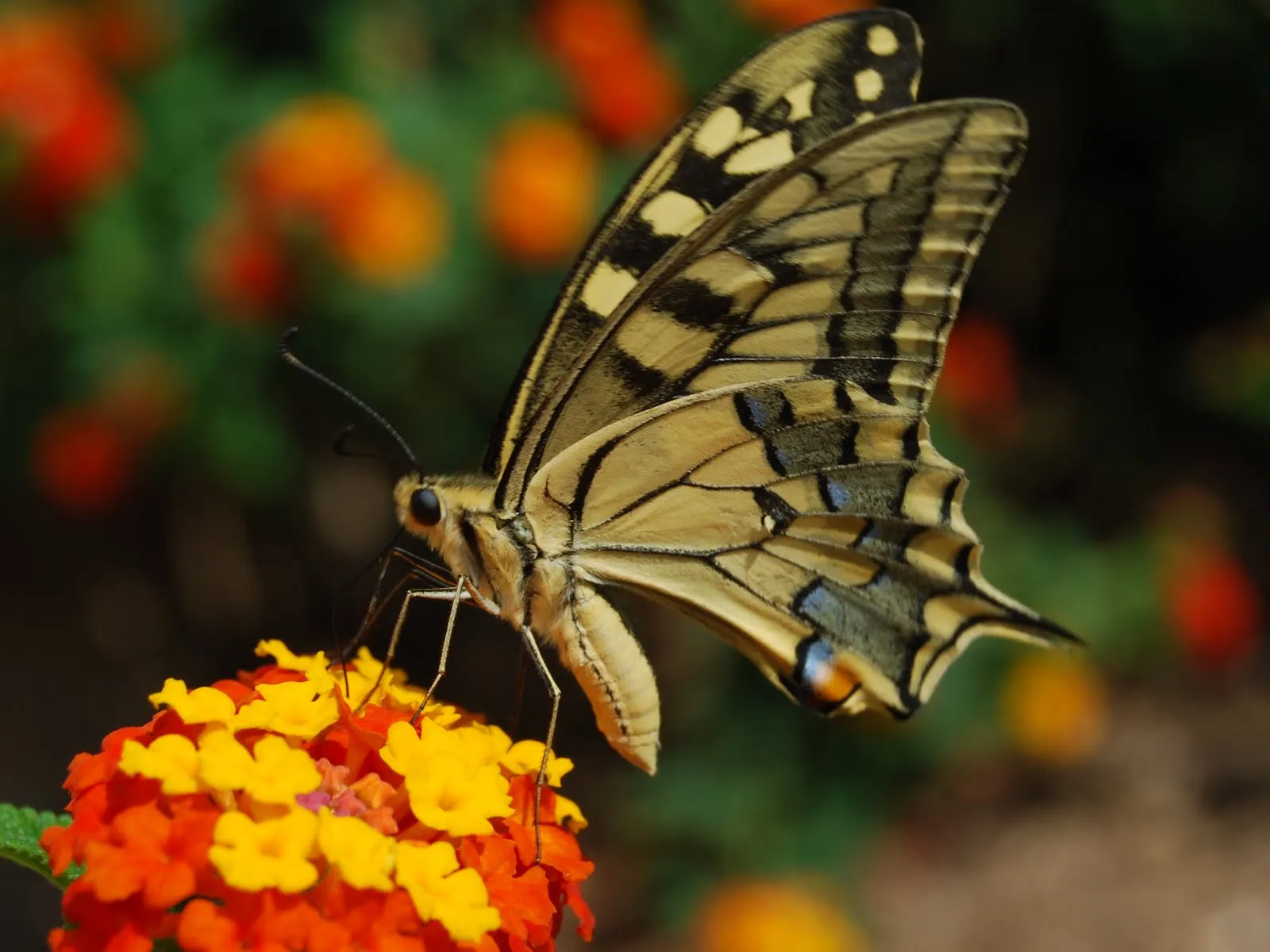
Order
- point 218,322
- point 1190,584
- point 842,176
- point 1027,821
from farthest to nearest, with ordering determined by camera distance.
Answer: point 1027,821 → point 1190,584 → point 218,322 → point 842,176

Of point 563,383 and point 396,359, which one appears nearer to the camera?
point 563,383

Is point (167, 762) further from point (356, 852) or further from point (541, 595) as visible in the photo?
point (541, 595)

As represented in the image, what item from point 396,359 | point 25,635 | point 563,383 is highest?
point 563,383

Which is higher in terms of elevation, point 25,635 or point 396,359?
point 396,359

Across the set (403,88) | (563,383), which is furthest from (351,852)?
(403,88)

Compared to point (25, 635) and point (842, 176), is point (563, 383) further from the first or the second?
point (25, 635)

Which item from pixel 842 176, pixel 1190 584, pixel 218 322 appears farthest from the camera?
pixel 1190 584
